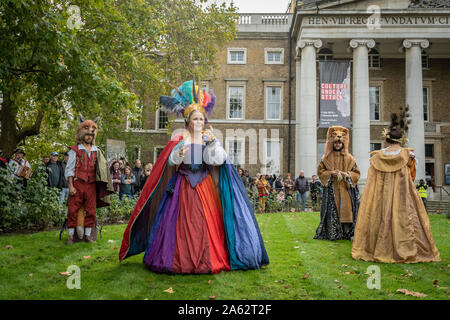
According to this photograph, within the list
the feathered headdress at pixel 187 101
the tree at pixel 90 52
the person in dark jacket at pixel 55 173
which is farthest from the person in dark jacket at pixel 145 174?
the feathered headdress at pixel 187 101

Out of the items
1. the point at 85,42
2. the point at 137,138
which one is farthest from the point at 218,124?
the point at 85,42

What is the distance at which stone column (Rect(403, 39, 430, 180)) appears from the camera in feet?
74.7

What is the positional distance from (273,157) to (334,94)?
7.79 meters

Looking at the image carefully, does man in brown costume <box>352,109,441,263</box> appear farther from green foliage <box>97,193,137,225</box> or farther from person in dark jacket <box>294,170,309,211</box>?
person in dark jacket <box>294,170,309,211</box>

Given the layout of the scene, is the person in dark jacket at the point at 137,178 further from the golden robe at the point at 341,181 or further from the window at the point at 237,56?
the window at the point at 237,56

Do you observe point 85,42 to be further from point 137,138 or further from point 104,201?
point 137,138

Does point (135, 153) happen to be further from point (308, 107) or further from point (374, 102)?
point (374, 102)

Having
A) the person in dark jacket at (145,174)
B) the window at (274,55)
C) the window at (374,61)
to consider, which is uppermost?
the window at (274,55)

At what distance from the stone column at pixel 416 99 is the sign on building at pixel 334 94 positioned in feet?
12.8

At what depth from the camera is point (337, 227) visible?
27.3 ft

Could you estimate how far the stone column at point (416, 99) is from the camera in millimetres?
22766

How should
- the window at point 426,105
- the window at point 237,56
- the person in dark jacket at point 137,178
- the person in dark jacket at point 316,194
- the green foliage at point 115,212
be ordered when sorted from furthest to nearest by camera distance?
the window at point 237,56 < the window at point 426,105 < the person in dark jacket at point 316,194 < the person in dark jacket at point 137,178 < the green foliage at point 115,212

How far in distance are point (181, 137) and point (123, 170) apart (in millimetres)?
8838

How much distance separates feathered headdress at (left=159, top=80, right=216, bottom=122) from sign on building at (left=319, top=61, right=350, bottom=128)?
1754 centimetres
